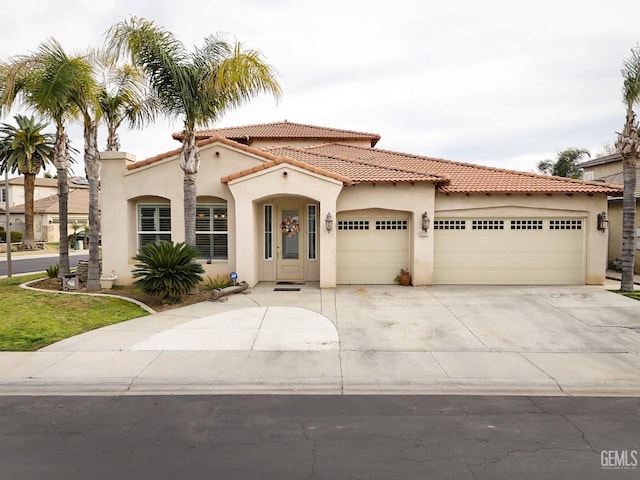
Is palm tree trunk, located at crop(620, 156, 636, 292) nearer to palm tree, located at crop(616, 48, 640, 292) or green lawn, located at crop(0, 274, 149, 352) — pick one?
palm tree, located at crop(616, 48, 640, 292)

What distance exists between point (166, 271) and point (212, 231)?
3740 mm

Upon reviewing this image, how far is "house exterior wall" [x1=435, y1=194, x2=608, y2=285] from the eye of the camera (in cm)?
1527

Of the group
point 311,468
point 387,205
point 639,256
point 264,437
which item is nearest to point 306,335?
point 264,437

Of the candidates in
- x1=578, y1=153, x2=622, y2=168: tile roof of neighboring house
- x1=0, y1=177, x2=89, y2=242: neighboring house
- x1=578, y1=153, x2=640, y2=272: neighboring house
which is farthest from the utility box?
x1=0, y1=177, x2=89, y2=242: neighboring house

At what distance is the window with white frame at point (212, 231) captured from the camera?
607 inches

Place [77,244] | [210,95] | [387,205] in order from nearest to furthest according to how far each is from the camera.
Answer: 1. [210,95]
2. [387,205]
3. [77,244]

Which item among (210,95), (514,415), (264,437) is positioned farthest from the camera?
(210,95)

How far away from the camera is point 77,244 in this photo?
37.4m

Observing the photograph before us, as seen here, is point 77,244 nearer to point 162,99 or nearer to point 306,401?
point 162,99

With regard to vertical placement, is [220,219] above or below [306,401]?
above

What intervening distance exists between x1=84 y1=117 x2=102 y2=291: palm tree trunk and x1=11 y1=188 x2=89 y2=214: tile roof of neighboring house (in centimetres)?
3186

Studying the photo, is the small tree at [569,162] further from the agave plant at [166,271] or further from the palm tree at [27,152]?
the palm tree at [27,152]

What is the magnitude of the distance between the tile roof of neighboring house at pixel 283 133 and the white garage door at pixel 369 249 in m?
8.61

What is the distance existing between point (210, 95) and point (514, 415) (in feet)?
36.4
